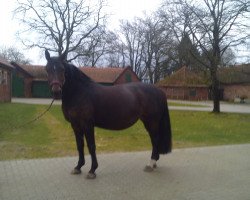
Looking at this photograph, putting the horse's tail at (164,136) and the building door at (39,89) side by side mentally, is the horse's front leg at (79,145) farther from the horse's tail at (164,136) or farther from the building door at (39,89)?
the building door at (39,89)

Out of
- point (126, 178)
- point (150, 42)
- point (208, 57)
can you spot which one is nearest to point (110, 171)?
point (126, 178)

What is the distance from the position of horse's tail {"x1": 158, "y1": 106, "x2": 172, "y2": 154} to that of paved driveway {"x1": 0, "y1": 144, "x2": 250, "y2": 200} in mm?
440

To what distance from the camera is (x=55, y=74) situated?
261 inches

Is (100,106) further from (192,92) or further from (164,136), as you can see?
(192,92)

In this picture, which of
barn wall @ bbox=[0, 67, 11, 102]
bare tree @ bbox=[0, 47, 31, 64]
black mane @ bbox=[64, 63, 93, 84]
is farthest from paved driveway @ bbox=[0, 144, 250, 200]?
bare tree @ bbox=[0, 47, 31, 64]

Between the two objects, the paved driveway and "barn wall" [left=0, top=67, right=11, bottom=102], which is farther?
"barn wall" [left=0, top=67, right=11, bottom=102]

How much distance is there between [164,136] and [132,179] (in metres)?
1.51

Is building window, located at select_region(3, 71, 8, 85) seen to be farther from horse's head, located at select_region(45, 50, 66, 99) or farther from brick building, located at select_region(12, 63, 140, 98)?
horse's head, located at select_region(45, 50, 66, 99)

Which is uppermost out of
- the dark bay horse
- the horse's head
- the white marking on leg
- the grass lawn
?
the horse's head

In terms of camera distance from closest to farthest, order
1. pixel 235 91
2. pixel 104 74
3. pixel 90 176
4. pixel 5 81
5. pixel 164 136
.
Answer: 1. pixel 90 176
2. pixel 164 136
3. pixel 5 81
4. pixel 104 74
5. pixel 235 91

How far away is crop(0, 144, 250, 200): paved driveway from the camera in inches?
244

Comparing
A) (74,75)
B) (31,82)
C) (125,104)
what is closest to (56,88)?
(74,75)

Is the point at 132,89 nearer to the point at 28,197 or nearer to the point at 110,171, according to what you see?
the point at 110,171

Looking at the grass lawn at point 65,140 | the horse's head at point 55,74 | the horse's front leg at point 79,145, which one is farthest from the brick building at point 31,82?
the horse's head at point 55,74
